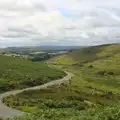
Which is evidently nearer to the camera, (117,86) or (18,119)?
(18,119)

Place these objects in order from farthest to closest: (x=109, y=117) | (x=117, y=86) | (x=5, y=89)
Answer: (x=117, y=86)
(x=5, y=89)
(x=109, y=117)

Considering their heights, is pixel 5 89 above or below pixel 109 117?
below

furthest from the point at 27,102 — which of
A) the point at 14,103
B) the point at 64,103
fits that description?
the point at 64,103

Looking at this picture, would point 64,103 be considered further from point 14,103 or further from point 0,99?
point 0,99

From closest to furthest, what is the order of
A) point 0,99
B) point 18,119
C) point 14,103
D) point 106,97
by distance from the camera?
point 18,119 → point 14,103 → point 0,99 → point 106,97

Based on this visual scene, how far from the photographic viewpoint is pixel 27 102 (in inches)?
3748

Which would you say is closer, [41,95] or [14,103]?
[14,103]

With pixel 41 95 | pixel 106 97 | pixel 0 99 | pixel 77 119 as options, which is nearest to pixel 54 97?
pixel 41 95

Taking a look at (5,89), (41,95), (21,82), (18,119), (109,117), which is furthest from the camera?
(21,82)

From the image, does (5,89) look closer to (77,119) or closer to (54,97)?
(54,97)

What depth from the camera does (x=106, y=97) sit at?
128m

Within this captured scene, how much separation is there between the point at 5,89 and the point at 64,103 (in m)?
48.3

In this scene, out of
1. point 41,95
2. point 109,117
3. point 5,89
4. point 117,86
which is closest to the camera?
point 109,117

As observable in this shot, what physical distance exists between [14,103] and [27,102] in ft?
12.8
